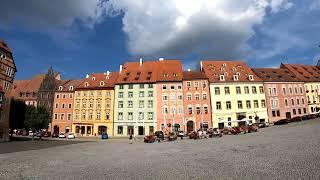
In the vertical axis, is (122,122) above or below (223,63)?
below

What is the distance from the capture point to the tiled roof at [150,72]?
214ft

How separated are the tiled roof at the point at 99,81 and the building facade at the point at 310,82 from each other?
48675 mm

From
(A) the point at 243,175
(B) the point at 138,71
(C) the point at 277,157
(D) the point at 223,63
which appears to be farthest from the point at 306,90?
(A) the point at 243,175

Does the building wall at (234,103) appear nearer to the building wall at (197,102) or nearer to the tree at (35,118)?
the building wall at (197,102)

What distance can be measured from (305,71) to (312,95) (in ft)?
28.4

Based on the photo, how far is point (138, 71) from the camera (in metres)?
69.0

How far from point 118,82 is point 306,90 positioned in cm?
4893

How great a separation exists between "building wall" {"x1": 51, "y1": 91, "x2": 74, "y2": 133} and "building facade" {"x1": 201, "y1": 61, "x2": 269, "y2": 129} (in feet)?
126

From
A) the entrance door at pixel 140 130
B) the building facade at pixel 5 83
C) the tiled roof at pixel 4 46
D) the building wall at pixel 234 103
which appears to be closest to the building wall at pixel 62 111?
the entrance door at pixel 140 130

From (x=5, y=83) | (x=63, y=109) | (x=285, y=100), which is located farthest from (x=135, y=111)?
(x=285, y=100)

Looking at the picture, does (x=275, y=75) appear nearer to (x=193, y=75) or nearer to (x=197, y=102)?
(x=193, y=75)

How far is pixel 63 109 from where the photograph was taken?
72.6m

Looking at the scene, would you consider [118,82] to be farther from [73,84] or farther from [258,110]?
[258,110]

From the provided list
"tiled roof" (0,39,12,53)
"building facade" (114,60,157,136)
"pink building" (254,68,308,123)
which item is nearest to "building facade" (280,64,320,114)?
"pink building" (254,68,308,123)
